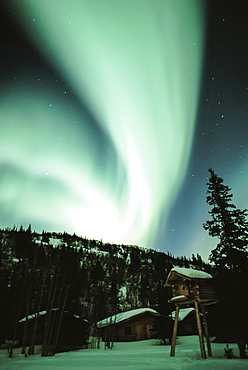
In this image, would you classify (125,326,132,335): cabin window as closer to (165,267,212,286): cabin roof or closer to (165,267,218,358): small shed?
(165,267,218,358): small shed

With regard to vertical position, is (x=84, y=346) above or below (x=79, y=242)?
below

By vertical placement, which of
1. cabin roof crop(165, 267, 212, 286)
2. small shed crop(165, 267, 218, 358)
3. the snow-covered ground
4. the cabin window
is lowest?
the snow-covered ground

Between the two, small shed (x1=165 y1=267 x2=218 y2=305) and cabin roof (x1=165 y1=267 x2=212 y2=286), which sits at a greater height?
cabin roof (x1=165 y1=267 x2=212 y2=286)

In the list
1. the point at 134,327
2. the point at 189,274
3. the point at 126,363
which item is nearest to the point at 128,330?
the point at 134,327

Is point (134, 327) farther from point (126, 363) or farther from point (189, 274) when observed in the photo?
point (126, 363)

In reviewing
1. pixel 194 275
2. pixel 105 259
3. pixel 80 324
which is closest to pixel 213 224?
pixel 194 275

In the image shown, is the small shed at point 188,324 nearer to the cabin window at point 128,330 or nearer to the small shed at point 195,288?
the cabin window at point 128,330

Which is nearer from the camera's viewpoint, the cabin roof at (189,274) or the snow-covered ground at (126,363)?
the snow-covered ground at (126,363)

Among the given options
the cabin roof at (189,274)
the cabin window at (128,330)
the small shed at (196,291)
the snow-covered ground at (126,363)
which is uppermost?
the cabin roof at (189,274)

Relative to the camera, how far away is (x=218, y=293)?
1748 centimetres

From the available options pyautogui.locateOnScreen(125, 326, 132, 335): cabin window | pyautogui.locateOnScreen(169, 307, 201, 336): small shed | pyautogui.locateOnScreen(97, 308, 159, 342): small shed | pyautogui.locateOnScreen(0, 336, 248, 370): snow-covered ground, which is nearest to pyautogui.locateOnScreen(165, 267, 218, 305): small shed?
pyautogui.locateOnScreen(0, 336, 248, 370): snow-covered ground

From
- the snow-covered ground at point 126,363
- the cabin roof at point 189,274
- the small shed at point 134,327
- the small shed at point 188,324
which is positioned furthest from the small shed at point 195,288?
the small shed at point 188,324

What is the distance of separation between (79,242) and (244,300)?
172624 mm

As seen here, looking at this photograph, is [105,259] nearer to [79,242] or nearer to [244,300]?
[79,242]
